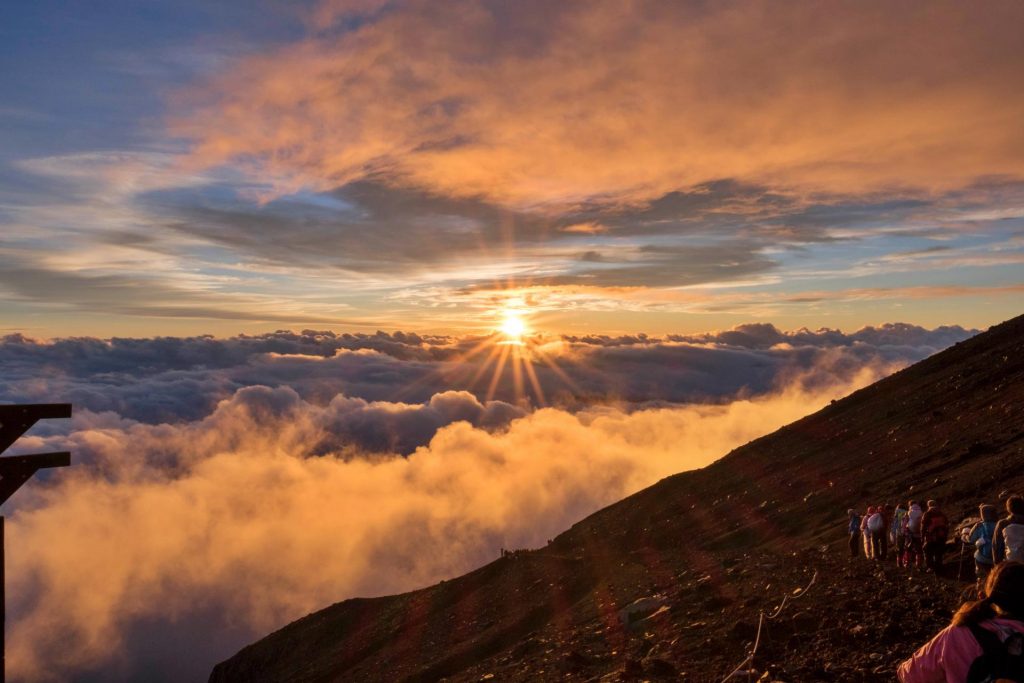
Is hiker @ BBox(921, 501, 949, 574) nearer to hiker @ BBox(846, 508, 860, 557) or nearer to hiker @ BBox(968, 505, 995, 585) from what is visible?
hiker @ BBox(968, 505, 995, 585)

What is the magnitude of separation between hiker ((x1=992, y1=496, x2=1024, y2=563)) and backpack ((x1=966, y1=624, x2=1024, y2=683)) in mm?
8516

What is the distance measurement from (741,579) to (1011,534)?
6.96m

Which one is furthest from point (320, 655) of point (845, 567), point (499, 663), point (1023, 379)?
point (1023, 379)

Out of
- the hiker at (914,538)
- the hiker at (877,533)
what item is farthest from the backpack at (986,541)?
the hiker at (877,533)

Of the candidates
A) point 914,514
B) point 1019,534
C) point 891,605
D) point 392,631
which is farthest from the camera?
point 392,631

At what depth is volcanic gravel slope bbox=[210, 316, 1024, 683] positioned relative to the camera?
39.7 ft

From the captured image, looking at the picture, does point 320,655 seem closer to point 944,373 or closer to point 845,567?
point 845,567

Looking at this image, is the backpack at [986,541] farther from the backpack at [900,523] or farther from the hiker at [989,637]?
the hiker at [989,637]

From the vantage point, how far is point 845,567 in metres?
16.3

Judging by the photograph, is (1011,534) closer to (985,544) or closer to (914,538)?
(985,544)

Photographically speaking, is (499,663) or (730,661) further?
(499,663)

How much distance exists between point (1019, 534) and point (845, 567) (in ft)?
18.3

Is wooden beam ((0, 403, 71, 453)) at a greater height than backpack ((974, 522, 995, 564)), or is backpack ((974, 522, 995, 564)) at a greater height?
wooden beam ((0, 403, 71, 453))

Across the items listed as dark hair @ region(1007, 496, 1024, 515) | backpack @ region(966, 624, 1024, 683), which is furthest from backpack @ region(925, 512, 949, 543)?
backpack @ region(966, 624, 1024, 683)
